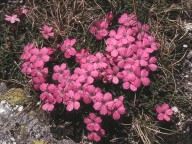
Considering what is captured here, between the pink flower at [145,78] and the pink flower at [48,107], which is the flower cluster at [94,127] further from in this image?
the pink flower at [145,78]

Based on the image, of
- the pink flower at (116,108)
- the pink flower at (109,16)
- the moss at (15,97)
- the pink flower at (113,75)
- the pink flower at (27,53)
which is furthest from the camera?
the pink flower at (109,16)

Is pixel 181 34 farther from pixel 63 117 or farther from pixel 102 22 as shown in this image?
pixel 63 117

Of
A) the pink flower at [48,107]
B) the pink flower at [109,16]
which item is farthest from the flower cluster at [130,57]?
the pink flower at [48,107]

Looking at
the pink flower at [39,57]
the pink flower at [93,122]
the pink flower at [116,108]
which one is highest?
the pink flower at [39,57]

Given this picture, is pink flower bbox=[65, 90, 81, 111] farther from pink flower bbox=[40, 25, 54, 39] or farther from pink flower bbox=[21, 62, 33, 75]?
pink flower bbox=[40, 25, 54, 39]

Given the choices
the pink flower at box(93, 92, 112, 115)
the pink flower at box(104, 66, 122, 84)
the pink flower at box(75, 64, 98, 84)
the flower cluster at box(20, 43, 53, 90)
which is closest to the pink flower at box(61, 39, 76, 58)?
the flower cluster at box(20, 43, 53, 90)

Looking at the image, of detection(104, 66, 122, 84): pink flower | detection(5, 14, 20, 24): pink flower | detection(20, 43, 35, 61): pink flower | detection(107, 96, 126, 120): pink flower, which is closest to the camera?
detection(107, 96, 126, 120): pink flower

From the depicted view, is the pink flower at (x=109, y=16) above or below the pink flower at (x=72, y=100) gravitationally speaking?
above

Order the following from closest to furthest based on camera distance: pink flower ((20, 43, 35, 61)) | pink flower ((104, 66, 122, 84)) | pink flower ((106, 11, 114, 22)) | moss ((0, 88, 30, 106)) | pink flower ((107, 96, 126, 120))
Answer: pink flower ((107, 96, 126, 120))
pink flower ((104, 66, 122, 84))
pink flower ((20, 43, 35, 61))
moss ((0, 88, 30, 106))
pink flower ((106, 11, 114, 22))

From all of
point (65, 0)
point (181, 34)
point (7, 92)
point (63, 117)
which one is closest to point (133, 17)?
point (181, 34)
